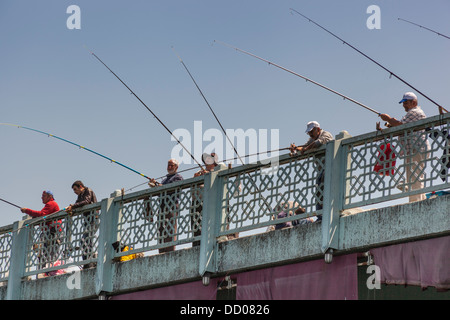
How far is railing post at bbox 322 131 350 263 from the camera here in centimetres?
1166

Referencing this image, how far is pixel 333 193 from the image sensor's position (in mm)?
11820

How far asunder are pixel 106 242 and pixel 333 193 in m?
3.92

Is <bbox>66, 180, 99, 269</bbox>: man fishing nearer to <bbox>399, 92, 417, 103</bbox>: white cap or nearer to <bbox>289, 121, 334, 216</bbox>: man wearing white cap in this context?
<bbox>289, 121, 334, 216</bbox>: man wearing white cap

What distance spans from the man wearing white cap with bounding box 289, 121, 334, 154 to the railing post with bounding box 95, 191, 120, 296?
3215 millimetres

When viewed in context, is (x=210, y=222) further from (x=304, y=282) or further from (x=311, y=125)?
(x=311, y=125)

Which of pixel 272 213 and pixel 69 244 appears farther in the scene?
pixel 69 244

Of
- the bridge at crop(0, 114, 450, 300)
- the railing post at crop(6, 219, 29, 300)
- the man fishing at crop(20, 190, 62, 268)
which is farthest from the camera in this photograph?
the railing post at crop(6, 219, 29, 300)

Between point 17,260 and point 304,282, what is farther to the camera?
point 17,260

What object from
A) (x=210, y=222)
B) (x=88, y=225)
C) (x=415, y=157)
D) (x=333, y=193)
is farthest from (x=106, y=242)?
(x=415, y=157)

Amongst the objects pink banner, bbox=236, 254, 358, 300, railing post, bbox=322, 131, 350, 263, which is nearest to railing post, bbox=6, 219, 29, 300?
pink banner, bbox=236, 254, 358, 300
